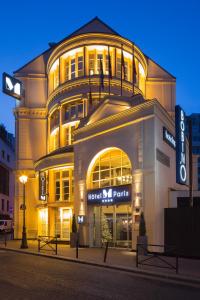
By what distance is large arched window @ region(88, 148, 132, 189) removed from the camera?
26391mm

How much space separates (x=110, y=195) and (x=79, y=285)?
13.4m

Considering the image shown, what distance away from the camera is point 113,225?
27141 millimetres

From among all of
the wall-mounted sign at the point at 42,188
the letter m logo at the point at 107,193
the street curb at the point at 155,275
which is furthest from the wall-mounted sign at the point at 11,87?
the wall-mounted sign at the point at 42,188

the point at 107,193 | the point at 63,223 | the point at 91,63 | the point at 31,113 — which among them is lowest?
the point at 63,223

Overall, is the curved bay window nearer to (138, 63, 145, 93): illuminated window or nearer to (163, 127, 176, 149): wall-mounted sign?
(138, 63, 145, 93): illuminated window

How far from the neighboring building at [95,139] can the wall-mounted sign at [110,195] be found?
60 millimetres

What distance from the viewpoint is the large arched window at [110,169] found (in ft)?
86.6

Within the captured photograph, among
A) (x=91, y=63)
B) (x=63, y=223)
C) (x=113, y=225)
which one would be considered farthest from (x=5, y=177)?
(x=113, y=225)

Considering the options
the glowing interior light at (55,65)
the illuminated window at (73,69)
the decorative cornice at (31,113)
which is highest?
the glowing interior light at (55,65)

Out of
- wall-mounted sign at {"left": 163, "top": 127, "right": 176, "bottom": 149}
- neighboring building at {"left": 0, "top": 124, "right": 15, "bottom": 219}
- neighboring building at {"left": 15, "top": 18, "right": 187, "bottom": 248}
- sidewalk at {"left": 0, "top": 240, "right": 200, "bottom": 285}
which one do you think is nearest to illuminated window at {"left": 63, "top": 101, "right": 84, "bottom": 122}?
neighboring building at {"left": 15, "top": 18, "right": 187, "bottom": 248}

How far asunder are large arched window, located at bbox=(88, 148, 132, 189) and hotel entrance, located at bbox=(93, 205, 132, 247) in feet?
5.24

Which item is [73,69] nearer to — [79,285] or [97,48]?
[97,48]

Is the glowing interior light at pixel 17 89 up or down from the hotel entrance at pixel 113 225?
up

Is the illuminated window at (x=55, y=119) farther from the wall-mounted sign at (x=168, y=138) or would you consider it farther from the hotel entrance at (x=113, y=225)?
the wall-mounted sign at (x=168, y=138)
